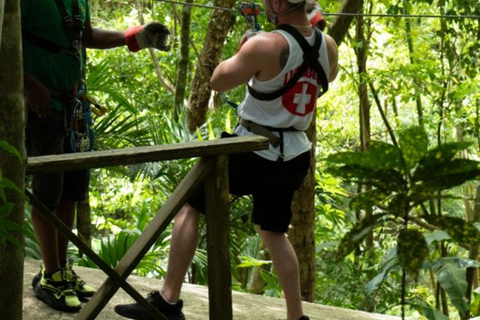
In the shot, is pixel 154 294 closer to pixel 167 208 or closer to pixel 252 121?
pixel 167 208

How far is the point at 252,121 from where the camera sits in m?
3.46

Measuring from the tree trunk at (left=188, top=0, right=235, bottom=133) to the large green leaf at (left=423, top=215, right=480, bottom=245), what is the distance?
232 inches

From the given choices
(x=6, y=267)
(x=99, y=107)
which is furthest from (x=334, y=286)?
(x=6, y=267)

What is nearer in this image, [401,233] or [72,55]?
[401,233]

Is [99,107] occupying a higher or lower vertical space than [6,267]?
higher

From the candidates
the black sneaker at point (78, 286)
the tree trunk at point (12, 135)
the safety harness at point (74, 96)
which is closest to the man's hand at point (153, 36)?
Result: the safety harness at point (74, 96)

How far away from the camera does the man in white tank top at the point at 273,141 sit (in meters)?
3.29

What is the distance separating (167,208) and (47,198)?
1.85 feet

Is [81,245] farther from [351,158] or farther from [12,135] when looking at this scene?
[351,158]

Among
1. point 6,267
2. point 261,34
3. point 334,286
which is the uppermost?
point 261,34

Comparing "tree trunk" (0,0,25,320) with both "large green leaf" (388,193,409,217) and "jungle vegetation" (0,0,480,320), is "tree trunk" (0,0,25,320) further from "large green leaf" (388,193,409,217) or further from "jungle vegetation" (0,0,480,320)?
"large green leaf" (388,193,409,217)

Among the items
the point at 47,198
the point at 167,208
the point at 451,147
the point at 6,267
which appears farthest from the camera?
the point at 47,198

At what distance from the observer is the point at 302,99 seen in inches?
134

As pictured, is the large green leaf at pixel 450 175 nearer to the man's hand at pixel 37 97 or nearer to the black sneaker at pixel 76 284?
the man's hand at pixel 37 97
